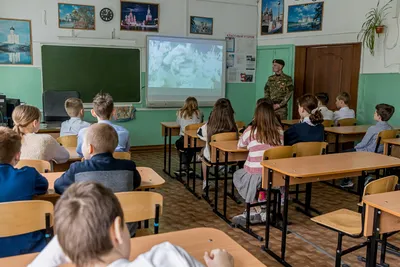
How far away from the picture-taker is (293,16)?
7.02 m

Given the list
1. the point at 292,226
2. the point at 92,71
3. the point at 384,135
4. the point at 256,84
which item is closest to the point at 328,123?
the point at 384,135

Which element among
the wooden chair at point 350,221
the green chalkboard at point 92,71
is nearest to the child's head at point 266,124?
the wooden chair at point 350,221

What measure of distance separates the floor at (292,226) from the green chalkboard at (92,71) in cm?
237

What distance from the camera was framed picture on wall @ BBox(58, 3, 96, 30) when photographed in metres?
6.21

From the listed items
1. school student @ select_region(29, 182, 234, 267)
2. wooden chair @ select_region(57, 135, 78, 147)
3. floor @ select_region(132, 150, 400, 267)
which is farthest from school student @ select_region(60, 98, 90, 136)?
school student @ select_region(29, 182, 234, 267)

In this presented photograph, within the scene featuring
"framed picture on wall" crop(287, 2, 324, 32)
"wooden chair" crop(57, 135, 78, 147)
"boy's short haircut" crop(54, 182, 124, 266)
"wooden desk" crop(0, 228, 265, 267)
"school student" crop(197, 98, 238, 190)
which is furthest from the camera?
"framed picture on wall" crop(287, 2, 324, 32)

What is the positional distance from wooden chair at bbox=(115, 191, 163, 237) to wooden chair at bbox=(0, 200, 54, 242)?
13.7 inches

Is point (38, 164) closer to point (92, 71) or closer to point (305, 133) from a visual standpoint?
A: point (305, 133)

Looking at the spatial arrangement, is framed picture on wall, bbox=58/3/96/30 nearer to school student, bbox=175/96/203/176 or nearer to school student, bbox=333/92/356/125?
school student, bbox=175/96/203/176

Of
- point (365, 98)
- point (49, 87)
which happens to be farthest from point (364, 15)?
point (49, 87)

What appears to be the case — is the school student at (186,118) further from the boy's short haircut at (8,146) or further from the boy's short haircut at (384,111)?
the boy's short haircut at (8,146)

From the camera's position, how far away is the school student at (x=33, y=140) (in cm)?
283

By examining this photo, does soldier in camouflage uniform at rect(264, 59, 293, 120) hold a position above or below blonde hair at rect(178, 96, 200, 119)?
above

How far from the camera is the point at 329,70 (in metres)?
6.68
